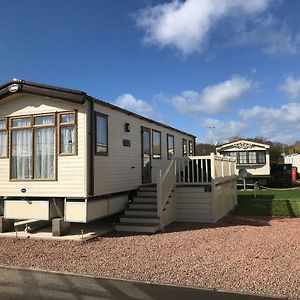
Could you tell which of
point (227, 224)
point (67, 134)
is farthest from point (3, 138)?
point (227, 224)

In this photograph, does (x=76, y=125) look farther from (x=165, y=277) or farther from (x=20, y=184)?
(x=165, y=277)

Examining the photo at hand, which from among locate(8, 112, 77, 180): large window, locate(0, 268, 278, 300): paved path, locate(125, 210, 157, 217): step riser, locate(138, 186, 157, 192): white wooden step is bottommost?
locate(0, 268, 278, 300): paved path

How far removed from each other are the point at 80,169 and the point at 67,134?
3.37 feet

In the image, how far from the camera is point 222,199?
1384 centimetres

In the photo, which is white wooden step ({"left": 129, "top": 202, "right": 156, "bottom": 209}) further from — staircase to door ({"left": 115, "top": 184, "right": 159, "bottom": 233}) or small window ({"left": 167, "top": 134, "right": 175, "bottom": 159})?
small window ({"left": 167, "top": 134, "right": 175, "bottom": 159})

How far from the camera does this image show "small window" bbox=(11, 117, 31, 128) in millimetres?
10805

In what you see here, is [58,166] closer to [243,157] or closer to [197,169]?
[197,169]

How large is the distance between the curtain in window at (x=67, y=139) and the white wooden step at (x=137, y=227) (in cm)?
242

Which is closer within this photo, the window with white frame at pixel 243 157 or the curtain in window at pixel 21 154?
the curtain in window at pixel 21 154

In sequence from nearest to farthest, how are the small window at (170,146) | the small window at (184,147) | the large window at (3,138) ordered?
the large window at (3,138) < the small window at (170,146) < the small window at (184,147)

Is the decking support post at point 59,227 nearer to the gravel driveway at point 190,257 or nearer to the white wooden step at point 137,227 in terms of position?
the gravel driveway at point 190,257

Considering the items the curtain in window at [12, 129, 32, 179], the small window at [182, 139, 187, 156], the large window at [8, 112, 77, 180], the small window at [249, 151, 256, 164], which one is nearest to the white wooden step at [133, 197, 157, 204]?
the large window at [8, 112, 77, 180]

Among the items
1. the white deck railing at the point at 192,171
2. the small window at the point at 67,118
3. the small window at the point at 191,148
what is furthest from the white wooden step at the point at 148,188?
the small window at the point at 191,148

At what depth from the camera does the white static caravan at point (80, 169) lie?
1005 cm
